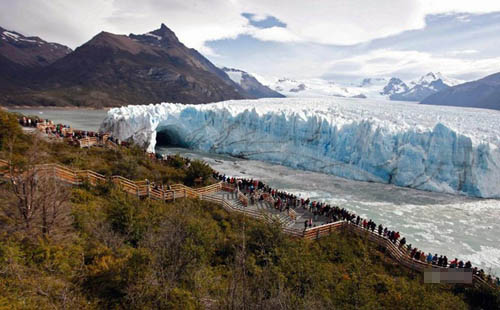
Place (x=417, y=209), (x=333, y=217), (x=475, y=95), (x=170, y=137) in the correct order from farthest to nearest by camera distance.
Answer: (x=475, y=95), (x=170, y=137), (x=417, y=209), (x=333, y=217)

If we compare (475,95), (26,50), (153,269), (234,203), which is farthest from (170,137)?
(26,50)

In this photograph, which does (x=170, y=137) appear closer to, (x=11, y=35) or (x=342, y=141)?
(x=342, y=141)

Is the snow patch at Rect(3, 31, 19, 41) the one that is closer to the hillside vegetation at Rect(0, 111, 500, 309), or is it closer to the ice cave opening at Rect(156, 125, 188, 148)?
the ice cave opening at Rect(156, 125, 188, 148)

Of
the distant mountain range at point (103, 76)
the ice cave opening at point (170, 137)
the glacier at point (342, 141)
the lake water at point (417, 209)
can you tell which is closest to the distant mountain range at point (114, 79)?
the distant mountain range at point (103, 76)

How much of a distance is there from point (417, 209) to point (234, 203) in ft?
42.6

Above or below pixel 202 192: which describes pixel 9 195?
above

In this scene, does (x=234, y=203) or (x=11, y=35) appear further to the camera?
(x=11, y=35)

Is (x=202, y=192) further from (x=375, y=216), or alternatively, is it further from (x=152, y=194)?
(x=375, y=216)

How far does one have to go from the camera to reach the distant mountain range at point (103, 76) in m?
106

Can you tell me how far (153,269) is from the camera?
6098 millimetres

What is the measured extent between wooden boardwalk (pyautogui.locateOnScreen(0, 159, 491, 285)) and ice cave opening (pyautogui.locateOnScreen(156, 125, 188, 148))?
22.3m

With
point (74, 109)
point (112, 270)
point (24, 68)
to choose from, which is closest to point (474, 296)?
point (112, 270)

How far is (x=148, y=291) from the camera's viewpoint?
554 cm

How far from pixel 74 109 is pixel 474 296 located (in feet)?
354
